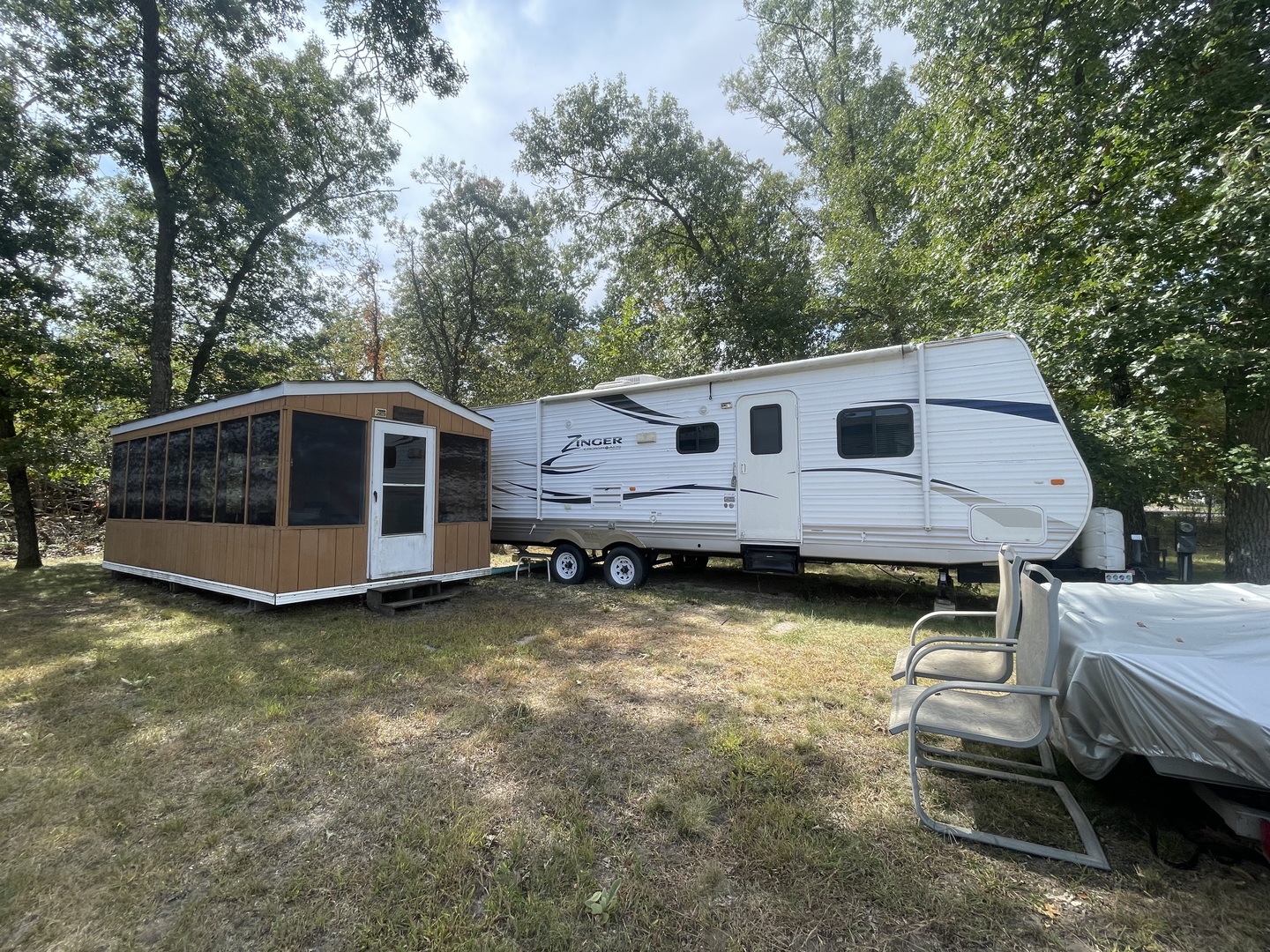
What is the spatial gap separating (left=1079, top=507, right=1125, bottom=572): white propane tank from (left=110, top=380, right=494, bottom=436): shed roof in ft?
24.5

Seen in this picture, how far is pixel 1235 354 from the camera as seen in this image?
5.71 m

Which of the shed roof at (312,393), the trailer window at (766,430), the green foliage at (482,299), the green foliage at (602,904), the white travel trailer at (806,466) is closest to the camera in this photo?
the green foliage at (602,904)

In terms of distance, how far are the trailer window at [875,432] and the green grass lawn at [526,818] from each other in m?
2.48

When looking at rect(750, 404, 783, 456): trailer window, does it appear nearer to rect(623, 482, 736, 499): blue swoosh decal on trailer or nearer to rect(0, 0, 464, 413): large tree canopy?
rect(623, 482, 736, 499): blue swoosh decal on trailer

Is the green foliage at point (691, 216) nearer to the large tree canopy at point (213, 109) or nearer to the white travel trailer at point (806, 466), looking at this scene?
the large tree canopy at point (213, 109)

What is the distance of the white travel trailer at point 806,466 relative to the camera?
17.6 feet

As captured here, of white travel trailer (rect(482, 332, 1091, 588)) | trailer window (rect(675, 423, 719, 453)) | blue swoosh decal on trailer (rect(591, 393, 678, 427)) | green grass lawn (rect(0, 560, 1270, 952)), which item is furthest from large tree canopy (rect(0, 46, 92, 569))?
trailer window (rect(675, 423, 719, 453))

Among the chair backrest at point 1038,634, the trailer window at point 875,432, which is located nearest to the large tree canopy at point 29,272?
the trailer window at point 875,432

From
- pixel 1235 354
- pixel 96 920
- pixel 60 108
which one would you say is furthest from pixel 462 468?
pixel 60 108

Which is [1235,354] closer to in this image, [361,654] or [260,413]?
[361,654]

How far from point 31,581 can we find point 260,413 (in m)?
7.19

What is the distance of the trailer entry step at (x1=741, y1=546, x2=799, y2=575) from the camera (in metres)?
6.56

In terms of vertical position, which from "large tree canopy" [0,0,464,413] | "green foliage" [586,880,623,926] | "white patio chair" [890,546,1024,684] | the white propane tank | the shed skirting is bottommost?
"green foliage" [586,880,623,926]

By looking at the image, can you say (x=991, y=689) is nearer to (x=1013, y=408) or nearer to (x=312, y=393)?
(x=1013, y=408)
